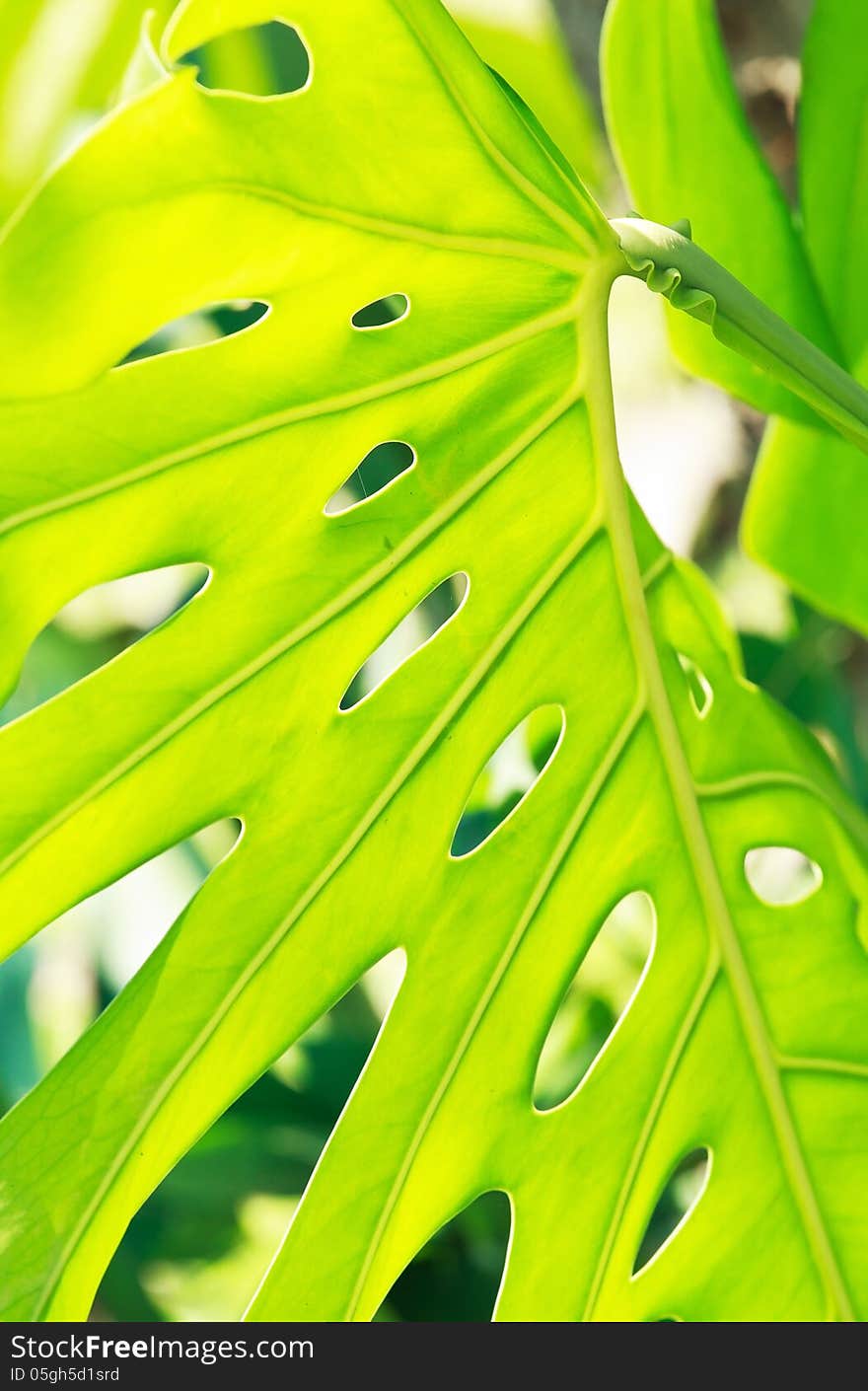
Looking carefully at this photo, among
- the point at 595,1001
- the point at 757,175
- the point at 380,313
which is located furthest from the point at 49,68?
the point at 595,1001

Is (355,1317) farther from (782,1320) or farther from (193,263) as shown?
(193,263)

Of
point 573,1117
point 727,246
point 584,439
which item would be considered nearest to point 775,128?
point 727,246

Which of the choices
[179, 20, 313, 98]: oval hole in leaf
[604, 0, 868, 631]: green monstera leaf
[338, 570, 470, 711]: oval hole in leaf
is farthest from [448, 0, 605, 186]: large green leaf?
[604, 0, 868, 631]: green monstera leaf

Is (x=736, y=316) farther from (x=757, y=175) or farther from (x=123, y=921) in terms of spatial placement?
(x=123, y=921)

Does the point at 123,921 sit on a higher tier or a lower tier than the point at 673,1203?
higher

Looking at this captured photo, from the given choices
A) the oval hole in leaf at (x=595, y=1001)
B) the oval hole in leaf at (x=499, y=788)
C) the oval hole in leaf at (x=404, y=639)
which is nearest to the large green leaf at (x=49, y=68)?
the oval hole in leaf at (x=404, y=639)

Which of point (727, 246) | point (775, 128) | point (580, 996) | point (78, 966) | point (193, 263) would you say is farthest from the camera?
point (78, 966)
